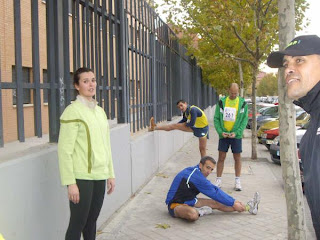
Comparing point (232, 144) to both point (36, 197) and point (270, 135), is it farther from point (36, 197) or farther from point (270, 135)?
point (270, 135)

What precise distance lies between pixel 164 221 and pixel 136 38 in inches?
150

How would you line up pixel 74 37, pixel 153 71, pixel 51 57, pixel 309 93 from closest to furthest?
pixel 309 93
pixel 51 57
pixel 74 37
pixel 153 71

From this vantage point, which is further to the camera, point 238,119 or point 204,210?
point 238,119

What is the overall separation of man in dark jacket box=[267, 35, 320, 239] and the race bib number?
516cm

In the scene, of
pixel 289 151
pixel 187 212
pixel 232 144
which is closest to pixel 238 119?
pixel 232 144

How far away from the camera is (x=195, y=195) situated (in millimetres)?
5660

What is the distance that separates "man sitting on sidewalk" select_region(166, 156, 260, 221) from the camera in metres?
5.46

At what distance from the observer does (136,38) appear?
8.05 meters

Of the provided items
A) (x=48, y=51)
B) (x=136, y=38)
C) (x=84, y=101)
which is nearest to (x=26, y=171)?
(x=84, y=101)

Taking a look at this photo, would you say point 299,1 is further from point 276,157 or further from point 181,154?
point 181,154

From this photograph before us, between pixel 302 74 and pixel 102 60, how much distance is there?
4395 mm

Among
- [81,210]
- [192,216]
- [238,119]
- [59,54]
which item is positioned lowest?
[192,216]

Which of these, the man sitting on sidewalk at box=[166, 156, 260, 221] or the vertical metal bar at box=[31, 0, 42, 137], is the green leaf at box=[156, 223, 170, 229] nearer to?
the man sitting on sidewalk at box=[166, 156, 260, 221]

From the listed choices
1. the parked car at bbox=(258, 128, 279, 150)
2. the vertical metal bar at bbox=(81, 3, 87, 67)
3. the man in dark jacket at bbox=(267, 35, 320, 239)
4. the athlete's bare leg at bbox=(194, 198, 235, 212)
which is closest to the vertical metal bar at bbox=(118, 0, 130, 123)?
the vertical metal bar at bbox=(81, 3, 87, 67)
